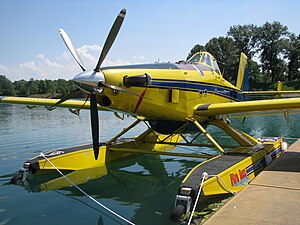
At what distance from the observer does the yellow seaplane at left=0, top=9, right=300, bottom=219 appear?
5.48 metres

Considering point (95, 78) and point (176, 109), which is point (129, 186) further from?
point (95, 78)

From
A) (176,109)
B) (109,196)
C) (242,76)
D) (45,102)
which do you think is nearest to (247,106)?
(176,109)

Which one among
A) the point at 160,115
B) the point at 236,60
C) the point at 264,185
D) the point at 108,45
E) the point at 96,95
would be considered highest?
the point at 236,60

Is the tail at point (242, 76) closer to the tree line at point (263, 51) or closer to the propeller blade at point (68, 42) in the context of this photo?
the propeller blade at point (68, 42)

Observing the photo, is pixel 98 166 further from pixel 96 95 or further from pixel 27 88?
pixel 27 88

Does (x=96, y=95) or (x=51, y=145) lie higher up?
(x=96, y=95)

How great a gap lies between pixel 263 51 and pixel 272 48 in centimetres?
223

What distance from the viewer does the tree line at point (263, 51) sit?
2562 inches

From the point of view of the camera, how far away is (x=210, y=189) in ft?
16.8

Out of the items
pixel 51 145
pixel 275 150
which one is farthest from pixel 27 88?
pixel 275 150

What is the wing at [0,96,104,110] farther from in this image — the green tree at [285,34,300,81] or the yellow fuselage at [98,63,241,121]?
the green tree at [285,34,300,81]

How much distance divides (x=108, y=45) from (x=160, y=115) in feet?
6.85

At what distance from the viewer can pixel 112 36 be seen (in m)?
5.79

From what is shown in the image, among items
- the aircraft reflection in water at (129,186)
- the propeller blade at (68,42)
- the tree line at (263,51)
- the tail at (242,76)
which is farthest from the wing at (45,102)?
the tree line at (263,51)
